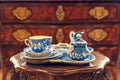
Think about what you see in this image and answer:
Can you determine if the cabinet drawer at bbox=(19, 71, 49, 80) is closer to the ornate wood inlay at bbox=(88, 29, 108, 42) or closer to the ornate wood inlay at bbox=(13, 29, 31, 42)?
the ornate wood inlay at bbox=(13, 29, 31, 42)

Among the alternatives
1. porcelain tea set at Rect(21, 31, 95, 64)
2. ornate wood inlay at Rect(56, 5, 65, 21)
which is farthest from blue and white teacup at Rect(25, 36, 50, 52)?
ornate wood inlay at Rect(56, 5, 65, 21)

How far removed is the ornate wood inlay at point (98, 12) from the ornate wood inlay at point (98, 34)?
0.34ft

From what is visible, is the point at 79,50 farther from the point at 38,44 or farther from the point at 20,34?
the point at 20,34

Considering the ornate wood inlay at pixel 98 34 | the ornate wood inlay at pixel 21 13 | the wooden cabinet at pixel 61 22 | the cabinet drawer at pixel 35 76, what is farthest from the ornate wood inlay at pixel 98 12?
the cabinet drawer at pixel 35 76

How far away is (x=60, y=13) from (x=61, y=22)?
0.07 m

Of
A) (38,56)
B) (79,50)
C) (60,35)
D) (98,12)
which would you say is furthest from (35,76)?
(98,12)

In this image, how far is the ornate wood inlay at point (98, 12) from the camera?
1939 mm

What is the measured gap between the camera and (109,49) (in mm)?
1999

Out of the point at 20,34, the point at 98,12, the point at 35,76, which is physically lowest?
the point at 35,76

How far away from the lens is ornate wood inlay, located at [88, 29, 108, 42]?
1.97 m

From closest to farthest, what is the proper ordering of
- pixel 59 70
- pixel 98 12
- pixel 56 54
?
pixel 59 70 < pixel 56 54 < pixel 98 12

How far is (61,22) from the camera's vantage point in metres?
1.97

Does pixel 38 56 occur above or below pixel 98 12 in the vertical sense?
below

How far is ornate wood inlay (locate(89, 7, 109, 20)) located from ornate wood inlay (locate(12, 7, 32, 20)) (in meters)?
0.46
